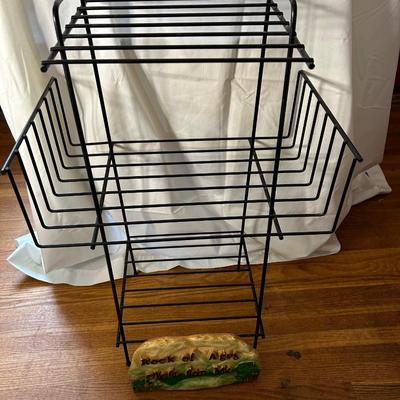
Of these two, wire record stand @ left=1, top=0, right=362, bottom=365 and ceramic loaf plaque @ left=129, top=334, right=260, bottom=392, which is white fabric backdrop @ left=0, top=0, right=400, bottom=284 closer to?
wire record stand @ left=1, top=0, right=362, bottom=365

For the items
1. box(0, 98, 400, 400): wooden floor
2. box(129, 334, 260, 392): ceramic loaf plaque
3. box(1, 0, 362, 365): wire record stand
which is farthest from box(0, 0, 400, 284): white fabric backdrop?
box(129, 334, 260, 392): ceramic loaf plaque

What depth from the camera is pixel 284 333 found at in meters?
1.01

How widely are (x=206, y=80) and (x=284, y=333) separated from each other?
1.99ft

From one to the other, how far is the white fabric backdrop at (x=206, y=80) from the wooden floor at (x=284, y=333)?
0.46ft

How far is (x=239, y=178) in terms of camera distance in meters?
1.08

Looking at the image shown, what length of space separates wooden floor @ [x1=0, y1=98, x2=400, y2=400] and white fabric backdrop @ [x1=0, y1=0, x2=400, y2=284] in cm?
14

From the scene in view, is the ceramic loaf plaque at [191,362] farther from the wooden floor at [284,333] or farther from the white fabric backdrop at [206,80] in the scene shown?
the white fabric backdrop at [206,80]

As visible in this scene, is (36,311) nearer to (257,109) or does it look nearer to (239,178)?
(239,178)

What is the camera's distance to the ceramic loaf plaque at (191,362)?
2.73ft

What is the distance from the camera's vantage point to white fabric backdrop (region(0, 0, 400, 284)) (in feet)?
2.81

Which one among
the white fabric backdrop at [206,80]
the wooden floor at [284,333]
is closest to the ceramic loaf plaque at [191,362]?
the wooden floor at [284,333]

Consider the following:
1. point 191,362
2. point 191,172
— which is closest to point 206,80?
point 191,172

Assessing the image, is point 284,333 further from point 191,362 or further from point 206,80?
point 206,80

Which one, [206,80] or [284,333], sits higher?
[206,80]
